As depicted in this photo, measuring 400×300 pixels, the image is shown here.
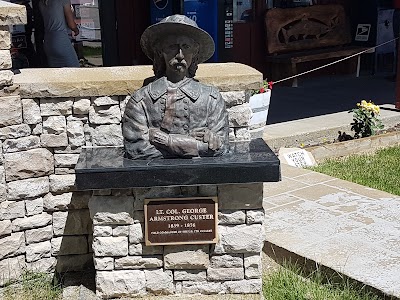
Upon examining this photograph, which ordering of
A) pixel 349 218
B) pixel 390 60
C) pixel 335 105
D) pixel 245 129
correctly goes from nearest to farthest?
1. pixel 245 129
2. pixel 349 218
3. pixel 335 105
4. pixel 390 60

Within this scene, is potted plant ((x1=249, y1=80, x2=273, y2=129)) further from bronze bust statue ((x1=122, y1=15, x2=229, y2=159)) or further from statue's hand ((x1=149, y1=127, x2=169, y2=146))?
statue's hand ((x1=149, y1=127, x2=169, y2=146))

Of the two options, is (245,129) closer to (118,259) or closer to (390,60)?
(118,259)

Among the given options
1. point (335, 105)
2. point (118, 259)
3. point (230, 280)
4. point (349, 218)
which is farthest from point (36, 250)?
point (335, 105)

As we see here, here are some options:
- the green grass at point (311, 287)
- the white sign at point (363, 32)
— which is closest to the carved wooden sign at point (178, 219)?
the green grass at point (311, 287)

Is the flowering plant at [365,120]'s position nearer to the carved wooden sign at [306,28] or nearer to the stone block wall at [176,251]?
the carved wooden sign at [306,28]

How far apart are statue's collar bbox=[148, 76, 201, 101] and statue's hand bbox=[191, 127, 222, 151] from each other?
0.20m

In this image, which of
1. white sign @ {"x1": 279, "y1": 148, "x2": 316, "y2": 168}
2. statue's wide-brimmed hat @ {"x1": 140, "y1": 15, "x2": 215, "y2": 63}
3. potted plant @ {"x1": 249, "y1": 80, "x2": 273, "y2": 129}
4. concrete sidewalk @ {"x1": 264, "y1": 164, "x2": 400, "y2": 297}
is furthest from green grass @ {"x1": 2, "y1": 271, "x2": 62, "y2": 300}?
white sign @ {"x1": 279, "y1": 148, "x2": 316, "y2": 168}

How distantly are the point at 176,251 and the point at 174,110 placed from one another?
2.84 ft

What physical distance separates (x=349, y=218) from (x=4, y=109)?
273 cm

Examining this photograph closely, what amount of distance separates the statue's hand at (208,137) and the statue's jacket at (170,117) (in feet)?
0.08

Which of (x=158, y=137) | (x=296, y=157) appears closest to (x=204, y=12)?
(x=296, y=157)

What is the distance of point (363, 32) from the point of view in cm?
1173

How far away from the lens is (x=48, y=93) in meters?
3.93

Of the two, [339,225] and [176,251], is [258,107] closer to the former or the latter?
[339,225]
